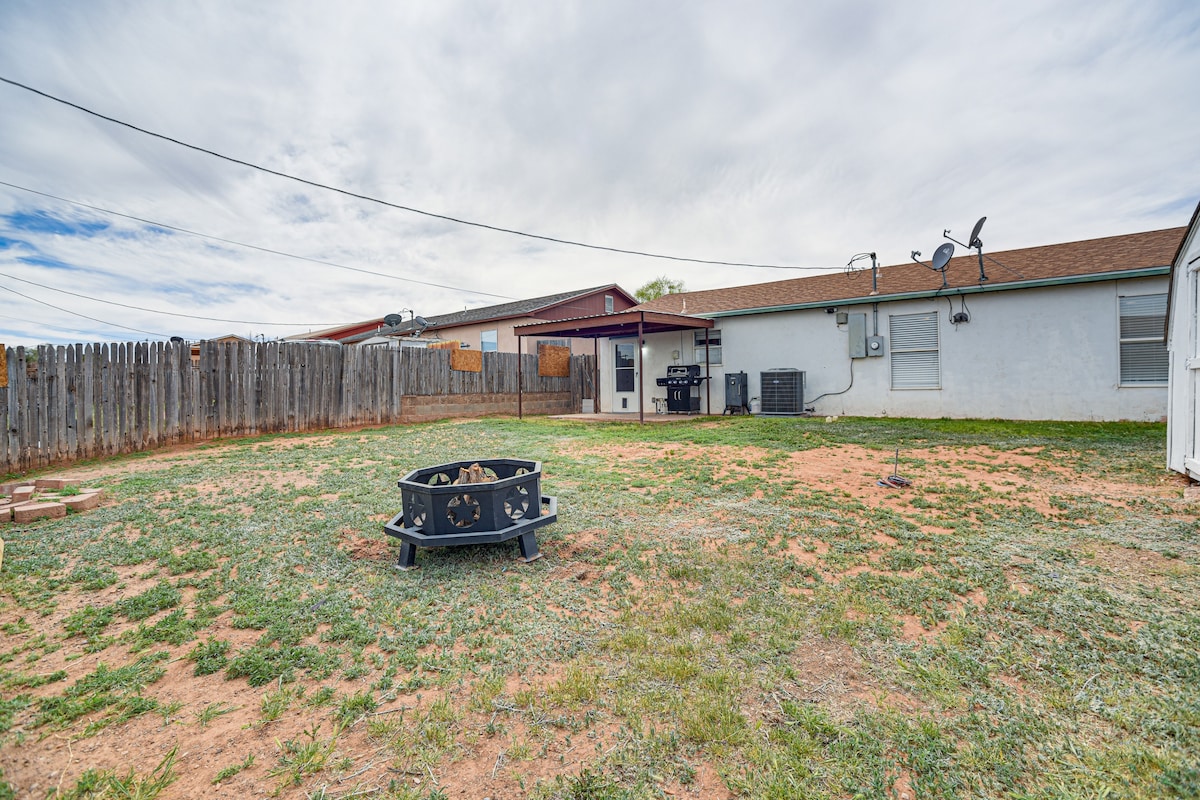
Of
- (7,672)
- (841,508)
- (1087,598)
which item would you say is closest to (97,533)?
(7,672)

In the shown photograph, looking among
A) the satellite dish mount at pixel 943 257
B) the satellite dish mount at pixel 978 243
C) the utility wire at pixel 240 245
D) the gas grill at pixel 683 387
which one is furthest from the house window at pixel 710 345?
the utility wire at pixel 240 245

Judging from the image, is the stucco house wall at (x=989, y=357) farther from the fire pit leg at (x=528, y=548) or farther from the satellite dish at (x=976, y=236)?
→ the fire pit leg at (x=528, y=548)

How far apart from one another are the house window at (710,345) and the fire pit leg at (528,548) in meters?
11.1

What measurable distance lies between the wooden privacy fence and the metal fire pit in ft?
23.3

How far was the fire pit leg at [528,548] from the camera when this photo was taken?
3.15 metres

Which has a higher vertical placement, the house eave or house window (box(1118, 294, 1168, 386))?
the house eave

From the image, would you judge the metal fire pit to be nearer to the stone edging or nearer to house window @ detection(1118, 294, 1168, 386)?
the stone edging

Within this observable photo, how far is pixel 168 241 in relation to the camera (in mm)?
15953

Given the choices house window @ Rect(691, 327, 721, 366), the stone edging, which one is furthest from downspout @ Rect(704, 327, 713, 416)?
the stone edging

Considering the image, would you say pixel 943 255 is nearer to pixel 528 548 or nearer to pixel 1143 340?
pixel 1143 340

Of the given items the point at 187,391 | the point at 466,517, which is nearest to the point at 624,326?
the point at 187,391

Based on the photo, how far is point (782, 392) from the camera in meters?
11.9

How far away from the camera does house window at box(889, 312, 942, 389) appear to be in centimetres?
1059

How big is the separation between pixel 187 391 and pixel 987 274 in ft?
52.5
